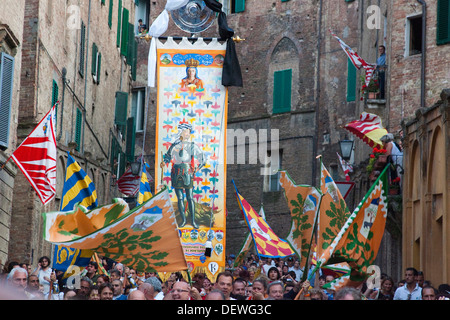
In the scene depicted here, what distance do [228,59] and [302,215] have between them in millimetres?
7749

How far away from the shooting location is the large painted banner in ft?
76.3

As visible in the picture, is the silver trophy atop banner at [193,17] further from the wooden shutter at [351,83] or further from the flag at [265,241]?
the wooden shutter at [351,83]

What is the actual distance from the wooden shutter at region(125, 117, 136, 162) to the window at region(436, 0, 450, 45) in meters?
17.5

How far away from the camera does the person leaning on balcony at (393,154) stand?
2016cm

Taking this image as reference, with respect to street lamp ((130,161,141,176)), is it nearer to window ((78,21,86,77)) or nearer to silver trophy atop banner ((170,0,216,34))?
window ((78,21,86,77))

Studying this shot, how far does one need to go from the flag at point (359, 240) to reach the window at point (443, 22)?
859 centimetres

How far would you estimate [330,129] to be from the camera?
34219mm

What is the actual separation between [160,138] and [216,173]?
1.61m

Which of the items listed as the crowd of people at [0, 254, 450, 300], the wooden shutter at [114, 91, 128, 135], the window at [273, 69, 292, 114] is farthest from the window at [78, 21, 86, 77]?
the crowd of people at [0, 254, 450, 300]

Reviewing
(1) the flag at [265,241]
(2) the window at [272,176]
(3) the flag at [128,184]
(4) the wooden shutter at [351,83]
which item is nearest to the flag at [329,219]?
(1) the flag at [265,241]

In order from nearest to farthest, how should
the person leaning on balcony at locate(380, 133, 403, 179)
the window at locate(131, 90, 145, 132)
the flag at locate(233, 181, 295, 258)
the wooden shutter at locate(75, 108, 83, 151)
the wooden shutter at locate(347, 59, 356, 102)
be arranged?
the flag at locate(233, 181, 295, 258) → the person leaning on balcony at locate(380, 133, 403, 179) → the wooden shutter at locate(75, 108, 83, 151) → the wooden shutter at locate(347, 59, 356, 102) → the window at locate(131, 90, 145, 132)

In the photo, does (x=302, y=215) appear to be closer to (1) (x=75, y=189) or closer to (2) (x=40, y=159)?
(1) (x=75, y=189)
